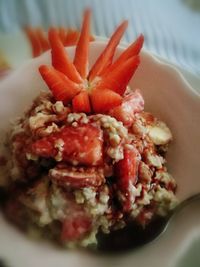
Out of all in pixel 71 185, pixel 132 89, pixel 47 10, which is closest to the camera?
pixel 71 185

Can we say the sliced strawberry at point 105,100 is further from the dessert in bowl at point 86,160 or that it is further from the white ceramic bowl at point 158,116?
the white ceramic bowl at point 158,116

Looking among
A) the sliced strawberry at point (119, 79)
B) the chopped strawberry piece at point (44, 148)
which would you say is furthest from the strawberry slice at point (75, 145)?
the sliced strawberry at point (119, 79)

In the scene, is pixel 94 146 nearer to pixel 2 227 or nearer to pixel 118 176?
pixel 118 176

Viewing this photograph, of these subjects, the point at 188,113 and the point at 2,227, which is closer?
the point at 2,227

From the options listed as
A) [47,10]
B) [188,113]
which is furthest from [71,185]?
[47,10]

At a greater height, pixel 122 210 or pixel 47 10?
pixel 47 10
